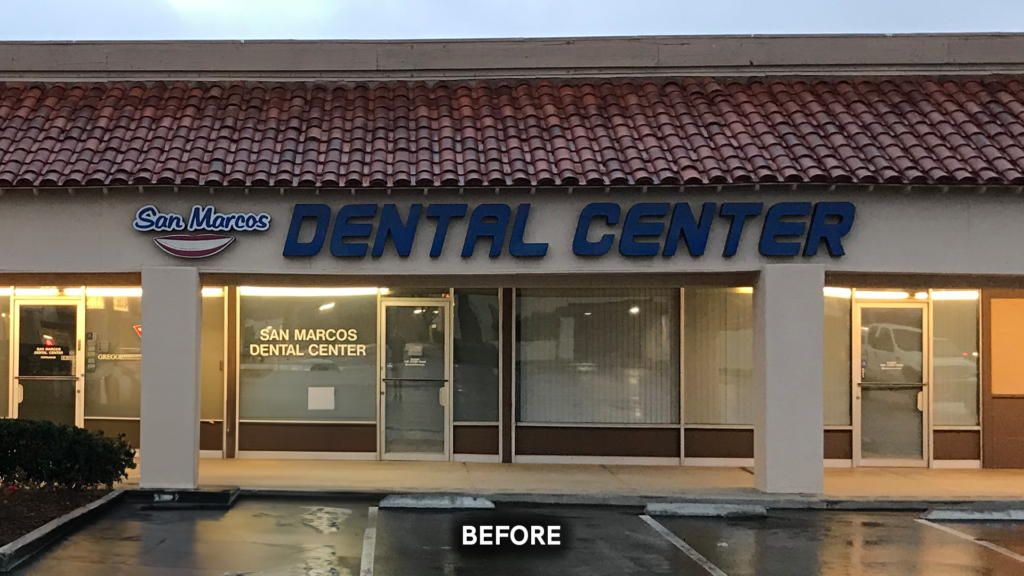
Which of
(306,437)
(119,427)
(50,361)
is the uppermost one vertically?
(50,361)

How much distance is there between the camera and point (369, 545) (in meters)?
9.91

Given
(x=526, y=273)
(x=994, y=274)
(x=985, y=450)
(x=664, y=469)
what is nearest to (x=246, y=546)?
(x=526, y=273)

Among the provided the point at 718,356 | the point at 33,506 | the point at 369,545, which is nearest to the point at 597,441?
the point at 718,356

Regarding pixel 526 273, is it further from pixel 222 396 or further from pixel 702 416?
pixel 222 396

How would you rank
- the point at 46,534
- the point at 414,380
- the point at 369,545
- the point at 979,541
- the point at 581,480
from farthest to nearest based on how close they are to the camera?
the point at 414,380
the point at 581,480
the point at 979,541
the point at 369,545
the point at 46,534

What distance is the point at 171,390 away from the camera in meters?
12.5

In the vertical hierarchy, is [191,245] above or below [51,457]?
above

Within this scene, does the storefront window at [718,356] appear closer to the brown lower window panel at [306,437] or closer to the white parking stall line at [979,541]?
the white parking stall line at [979,541]

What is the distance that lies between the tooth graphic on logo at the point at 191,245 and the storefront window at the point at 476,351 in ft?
13.9

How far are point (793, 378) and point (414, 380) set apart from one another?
5841mm

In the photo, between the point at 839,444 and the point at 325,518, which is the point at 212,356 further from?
the point at 839,444

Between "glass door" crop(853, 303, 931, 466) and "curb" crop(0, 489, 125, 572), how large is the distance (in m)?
10.8

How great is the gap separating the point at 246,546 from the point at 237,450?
5.99 m

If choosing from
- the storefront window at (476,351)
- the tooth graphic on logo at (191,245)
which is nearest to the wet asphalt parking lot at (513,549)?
the tooth graphic on logo at (191,245)
